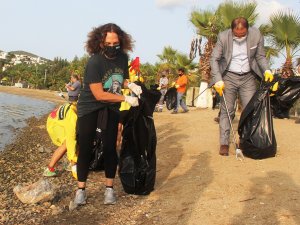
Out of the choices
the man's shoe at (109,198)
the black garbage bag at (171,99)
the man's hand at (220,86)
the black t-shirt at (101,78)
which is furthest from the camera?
the black garbage bag at (171,99)

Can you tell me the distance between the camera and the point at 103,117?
3826mm

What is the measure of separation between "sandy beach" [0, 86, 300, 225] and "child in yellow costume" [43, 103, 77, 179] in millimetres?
344

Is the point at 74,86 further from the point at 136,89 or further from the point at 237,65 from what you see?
the point at 136,89

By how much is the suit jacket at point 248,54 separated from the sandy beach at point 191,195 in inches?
45.4

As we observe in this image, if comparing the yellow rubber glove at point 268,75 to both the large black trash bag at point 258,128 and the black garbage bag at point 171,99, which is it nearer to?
the large black trash bag at point 258,128

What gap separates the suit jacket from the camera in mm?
5340

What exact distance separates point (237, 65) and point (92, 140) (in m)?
2.46

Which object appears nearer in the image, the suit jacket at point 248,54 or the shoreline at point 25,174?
the shoreline at point 25,174

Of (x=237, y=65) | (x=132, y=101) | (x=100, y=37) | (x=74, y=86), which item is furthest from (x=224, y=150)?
(x=74, y=86)

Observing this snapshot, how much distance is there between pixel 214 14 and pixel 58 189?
1305 centimetres

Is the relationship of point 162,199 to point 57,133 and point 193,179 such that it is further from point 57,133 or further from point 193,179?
point 57,133

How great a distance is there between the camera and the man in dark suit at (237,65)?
531 centimetres

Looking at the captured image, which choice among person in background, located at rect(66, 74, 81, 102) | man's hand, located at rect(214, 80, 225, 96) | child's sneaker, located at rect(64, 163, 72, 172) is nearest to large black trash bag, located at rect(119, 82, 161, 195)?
man's hand, located at rect(214, 80, 225, 96)

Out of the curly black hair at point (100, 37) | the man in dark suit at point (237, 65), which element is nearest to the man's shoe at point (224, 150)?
the man in dark suit at point (237, 65)
